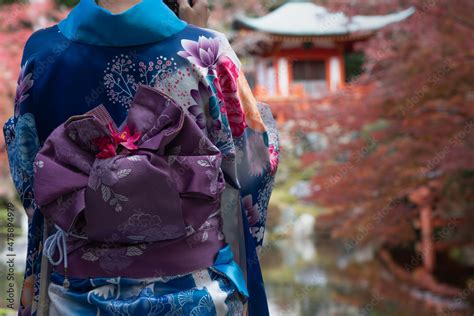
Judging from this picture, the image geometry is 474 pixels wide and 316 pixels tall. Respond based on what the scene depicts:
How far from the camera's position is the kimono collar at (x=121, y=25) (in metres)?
1.32

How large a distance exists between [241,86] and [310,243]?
9.64 meters

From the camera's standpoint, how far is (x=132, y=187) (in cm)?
123

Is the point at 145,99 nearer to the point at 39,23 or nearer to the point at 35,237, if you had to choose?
the point at 35,237

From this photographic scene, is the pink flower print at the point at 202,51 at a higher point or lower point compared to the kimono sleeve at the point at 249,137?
higher

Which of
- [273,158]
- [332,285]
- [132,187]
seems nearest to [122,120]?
[132,187]

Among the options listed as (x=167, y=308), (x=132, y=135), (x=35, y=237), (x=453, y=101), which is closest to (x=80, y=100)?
(x=132, y=135)

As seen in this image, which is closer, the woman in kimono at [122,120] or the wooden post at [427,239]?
the woman in kimono at [122,120]

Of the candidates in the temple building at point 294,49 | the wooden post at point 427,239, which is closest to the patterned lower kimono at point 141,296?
the wooden post at point 427,239

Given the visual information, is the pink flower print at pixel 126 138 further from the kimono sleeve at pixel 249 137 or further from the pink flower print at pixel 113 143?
the kimono sleeve at pixel 249 137

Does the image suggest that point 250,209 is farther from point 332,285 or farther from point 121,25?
point 332,285

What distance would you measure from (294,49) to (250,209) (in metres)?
13.8

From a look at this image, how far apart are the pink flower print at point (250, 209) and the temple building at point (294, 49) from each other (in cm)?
1057

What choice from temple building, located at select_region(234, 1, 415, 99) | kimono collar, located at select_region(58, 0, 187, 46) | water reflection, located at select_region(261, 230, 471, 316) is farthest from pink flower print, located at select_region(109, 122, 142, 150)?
temple building, located at select_region(234, 1, 415, 99)

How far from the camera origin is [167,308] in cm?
128
